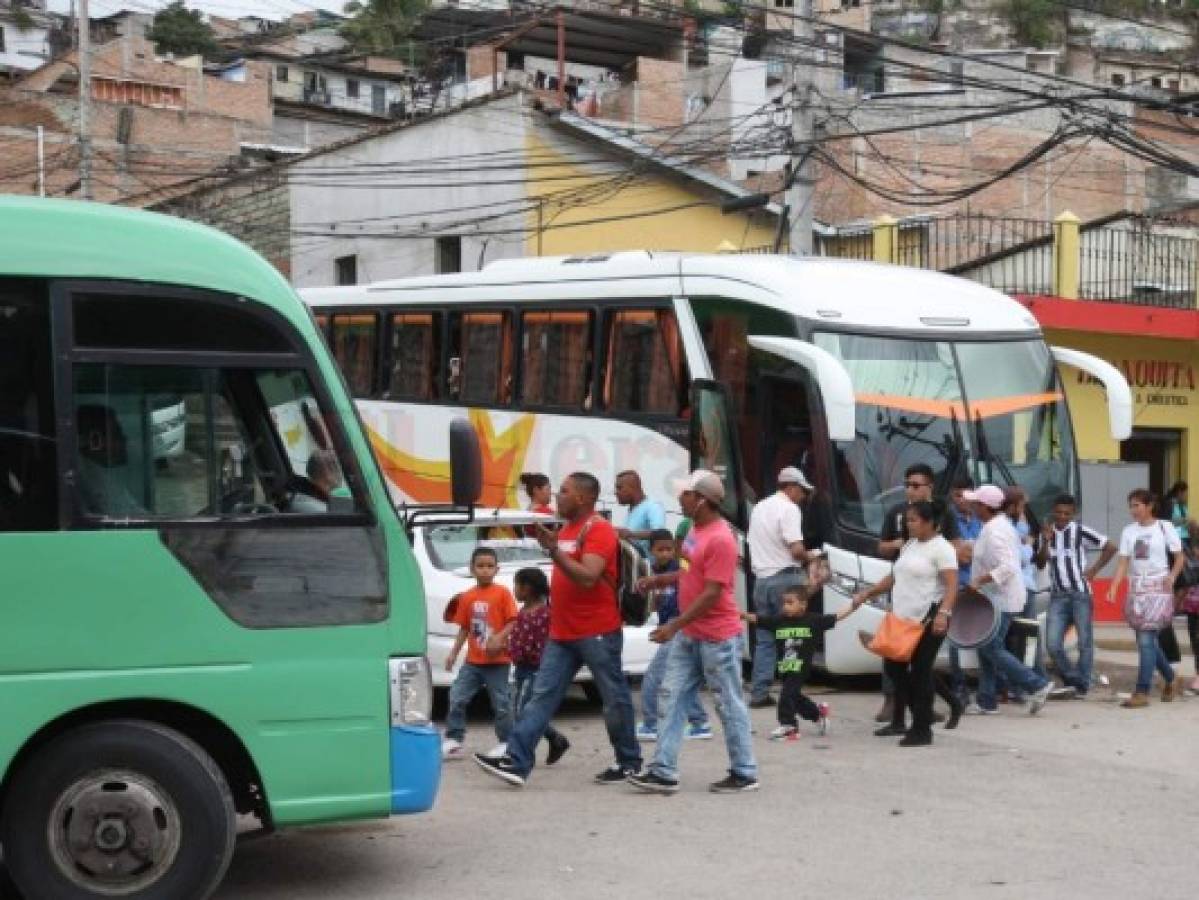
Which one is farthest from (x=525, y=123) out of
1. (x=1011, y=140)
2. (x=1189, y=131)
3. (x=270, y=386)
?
(x=270, y=386)

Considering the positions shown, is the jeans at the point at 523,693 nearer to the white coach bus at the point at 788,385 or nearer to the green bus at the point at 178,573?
the green bus at the point at 178,573

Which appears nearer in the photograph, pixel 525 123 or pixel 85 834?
pixel 85 834

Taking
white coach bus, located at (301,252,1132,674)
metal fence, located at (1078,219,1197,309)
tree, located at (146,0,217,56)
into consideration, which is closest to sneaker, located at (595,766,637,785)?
white coach bus, located at (301,252,1132,674)

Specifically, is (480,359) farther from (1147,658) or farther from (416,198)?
(416,198)

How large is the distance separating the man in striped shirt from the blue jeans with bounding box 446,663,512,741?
541 centimetres

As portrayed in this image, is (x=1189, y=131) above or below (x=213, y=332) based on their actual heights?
above

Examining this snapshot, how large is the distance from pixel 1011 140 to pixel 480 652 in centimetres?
3990

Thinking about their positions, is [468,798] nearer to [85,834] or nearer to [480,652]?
[480,652]

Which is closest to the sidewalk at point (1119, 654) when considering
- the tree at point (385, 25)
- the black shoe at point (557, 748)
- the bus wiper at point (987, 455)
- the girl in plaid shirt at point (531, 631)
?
the bus wiper at point (987, 455)

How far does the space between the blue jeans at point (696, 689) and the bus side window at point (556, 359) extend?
7.91m

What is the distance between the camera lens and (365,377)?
848 inches

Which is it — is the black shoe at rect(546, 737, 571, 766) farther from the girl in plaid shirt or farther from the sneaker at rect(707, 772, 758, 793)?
the sneaker at rect(707, 772, 758, 793)

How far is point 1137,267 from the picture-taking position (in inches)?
1022

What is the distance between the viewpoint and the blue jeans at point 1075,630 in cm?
1456
